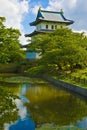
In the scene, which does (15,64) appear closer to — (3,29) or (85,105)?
(3,29)

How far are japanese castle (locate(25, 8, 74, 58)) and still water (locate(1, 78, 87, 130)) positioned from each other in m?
39.0

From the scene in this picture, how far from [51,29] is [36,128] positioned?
168 ft

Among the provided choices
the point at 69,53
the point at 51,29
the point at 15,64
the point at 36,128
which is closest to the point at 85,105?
the point at 36,128

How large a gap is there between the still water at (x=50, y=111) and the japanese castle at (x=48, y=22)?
39.0m

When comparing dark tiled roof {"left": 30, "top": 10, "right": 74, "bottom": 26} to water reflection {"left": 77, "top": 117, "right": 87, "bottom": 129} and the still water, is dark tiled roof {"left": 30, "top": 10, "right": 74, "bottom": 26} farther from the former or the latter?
water reflection {"left": 77, "top": 117, "right": 87, "bottom": 129}

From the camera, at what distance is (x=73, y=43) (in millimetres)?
38406

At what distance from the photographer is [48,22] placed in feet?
214

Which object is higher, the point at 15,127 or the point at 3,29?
the point at 3,29

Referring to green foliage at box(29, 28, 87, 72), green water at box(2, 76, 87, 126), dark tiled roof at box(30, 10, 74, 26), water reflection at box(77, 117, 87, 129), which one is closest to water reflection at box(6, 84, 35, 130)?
green water at box(2, 76, 87, 126)

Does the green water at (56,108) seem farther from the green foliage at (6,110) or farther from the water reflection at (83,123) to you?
the green foliage at (6,110)

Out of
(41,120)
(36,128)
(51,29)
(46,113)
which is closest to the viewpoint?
(36,128)

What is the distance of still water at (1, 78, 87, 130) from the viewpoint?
15.9 meters

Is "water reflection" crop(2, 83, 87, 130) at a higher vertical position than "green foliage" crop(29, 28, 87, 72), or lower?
lower

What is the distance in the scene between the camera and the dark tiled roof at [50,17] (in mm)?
65250
